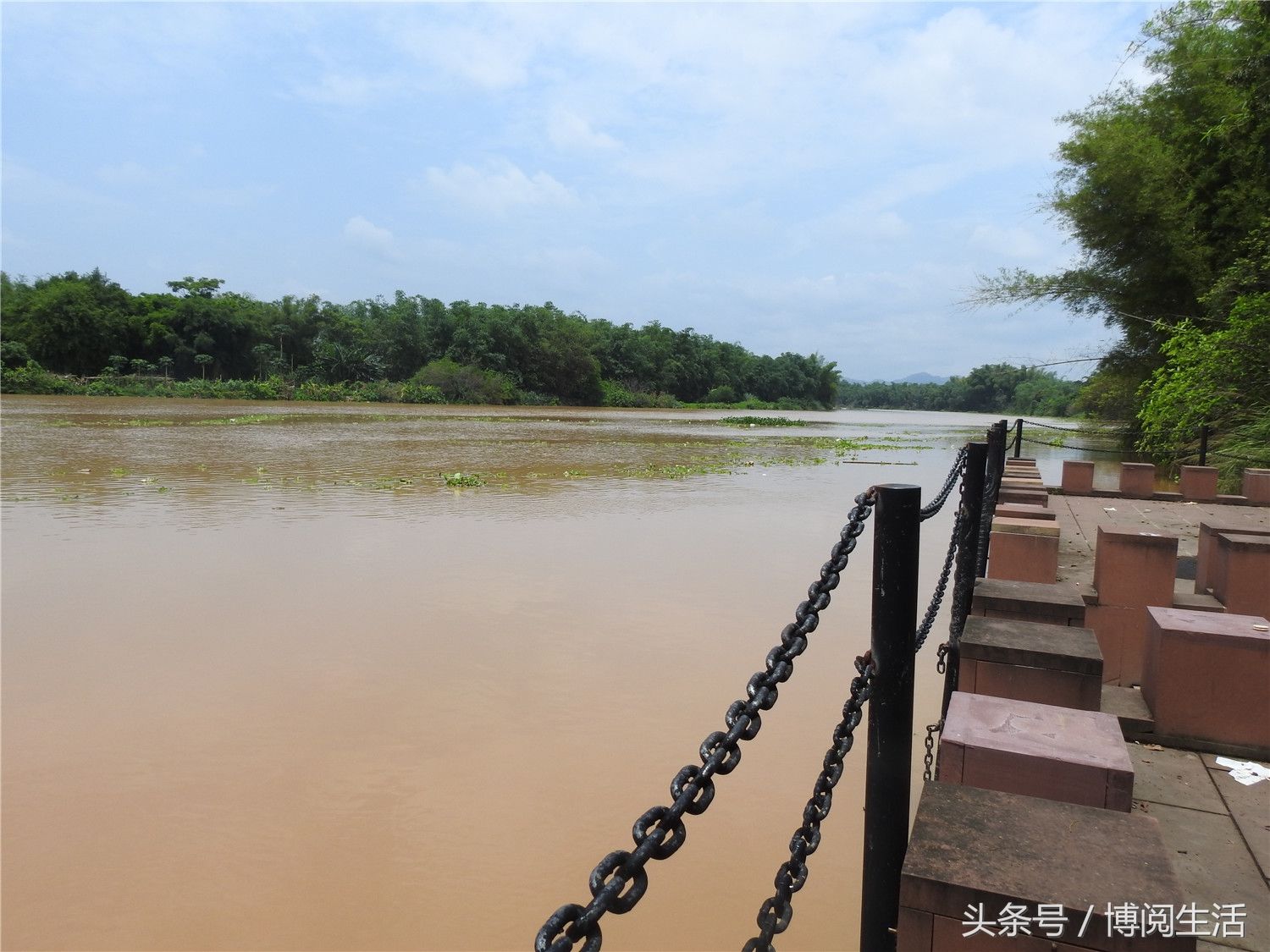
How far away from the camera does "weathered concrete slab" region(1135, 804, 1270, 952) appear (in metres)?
1.92

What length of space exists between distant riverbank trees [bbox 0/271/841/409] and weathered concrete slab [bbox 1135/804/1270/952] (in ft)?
185

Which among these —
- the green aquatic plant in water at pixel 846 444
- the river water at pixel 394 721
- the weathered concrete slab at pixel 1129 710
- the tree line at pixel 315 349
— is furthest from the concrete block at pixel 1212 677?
the tree line at pixel 315 349

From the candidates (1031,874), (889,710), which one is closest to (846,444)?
(889,710)

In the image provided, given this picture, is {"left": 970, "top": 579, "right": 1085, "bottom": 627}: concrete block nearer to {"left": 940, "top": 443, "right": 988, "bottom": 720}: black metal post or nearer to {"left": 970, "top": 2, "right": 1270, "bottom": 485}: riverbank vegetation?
{"left": 940, "top": 443, "right": 988, "bottom": 720}: black metal post

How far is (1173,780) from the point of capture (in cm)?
256

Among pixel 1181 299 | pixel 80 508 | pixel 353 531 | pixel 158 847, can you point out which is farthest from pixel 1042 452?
pixel 158 847

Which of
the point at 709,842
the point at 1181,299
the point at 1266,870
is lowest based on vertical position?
the point at 709,842

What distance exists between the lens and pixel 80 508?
1020 centimetres

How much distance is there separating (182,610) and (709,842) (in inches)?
179

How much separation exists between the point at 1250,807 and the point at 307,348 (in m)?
68.3

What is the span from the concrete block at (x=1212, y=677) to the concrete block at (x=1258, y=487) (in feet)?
22.6

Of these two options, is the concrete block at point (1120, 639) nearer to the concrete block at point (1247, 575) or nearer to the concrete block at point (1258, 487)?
the concrete block at point (1247, 575)

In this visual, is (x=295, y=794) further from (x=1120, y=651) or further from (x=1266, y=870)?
(x=1120, y=651)

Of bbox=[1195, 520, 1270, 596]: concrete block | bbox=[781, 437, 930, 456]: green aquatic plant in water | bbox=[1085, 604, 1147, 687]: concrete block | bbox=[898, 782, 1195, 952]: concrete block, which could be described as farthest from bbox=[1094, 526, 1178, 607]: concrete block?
bbox=[781, 437, 930, 456]: green aquatic plant in water
